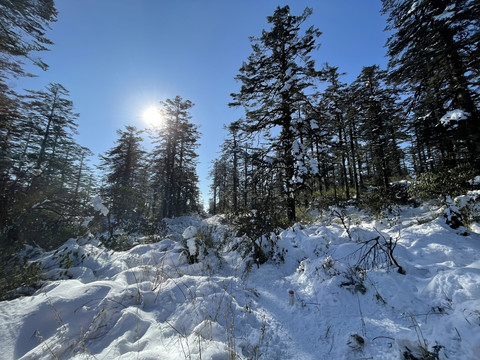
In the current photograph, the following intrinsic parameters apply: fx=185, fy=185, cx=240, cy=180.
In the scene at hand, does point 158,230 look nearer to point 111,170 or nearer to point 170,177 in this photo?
point 170,177

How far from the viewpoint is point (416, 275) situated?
9.16ft

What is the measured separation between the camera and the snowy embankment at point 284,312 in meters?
1.84

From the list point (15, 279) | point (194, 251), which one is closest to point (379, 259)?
point (194, 251)

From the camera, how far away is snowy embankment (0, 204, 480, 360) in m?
1.84

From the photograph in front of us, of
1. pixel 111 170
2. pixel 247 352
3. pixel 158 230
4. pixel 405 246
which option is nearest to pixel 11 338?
pixel 247 352

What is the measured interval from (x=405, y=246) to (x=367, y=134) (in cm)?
1390

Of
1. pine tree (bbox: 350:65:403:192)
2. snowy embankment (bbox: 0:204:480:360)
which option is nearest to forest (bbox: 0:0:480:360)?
snowy embankment (bbox: 0:204:480:360)

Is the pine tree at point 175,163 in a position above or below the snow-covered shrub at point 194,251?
above

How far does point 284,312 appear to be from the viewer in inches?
110

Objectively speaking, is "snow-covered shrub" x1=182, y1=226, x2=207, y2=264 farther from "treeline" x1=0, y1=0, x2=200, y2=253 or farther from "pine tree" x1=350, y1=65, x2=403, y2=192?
"pine tree" x1=350, y1=65, x2=403, y2=192

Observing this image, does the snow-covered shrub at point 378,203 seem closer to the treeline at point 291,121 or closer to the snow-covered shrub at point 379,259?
the treeline at point 291,121

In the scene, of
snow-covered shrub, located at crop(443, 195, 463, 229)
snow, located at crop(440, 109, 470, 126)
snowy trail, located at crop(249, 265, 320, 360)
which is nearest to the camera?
snowy trail, located at crop(249, 265, 320, 360)

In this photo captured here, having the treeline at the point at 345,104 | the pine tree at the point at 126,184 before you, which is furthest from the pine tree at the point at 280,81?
the pine tree at the point at 126,184

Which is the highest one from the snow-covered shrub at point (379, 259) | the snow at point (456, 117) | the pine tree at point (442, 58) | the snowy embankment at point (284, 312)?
the pine tree at point (442, 58)
